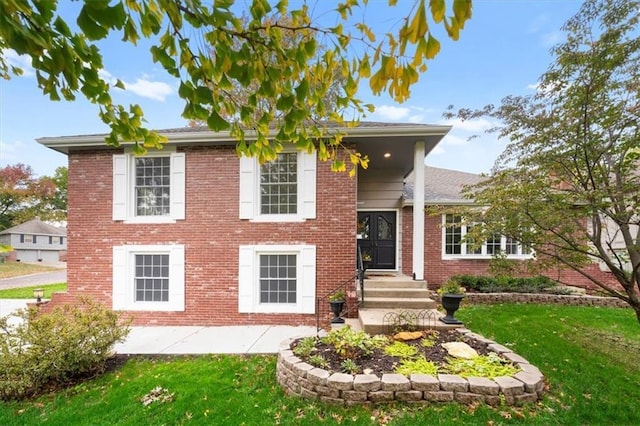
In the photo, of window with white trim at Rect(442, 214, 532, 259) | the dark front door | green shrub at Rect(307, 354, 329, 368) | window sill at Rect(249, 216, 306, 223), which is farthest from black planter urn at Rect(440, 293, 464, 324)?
window with white trim at Rect(442, 214, 532, 259)

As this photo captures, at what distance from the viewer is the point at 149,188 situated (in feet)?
24.0

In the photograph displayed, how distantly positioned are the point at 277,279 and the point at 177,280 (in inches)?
94.1

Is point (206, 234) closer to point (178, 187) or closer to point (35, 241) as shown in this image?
point (178, 187)

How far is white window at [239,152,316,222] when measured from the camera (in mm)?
6867

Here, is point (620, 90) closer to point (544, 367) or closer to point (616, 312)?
point (544, 367)

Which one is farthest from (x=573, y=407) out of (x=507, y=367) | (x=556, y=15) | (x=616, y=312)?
(x=616, y=312)

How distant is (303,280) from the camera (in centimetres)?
686

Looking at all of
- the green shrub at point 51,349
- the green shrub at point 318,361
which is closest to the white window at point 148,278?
the green shrub at point 51,349

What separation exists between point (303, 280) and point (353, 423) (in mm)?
3772

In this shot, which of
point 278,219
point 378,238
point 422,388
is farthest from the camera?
point 378,238

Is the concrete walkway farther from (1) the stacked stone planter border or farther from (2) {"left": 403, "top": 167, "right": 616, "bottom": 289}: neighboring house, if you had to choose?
(2) {"left": 403, "top": 167, "right": 616, "bottom": 289}: neighboring house

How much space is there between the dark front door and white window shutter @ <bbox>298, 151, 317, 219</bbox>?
3.02 m

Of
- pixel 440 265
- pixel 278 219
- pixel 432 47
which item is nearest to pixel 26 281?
pixel 278 219

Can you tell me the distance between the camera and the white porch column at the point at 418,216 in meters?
6.76
